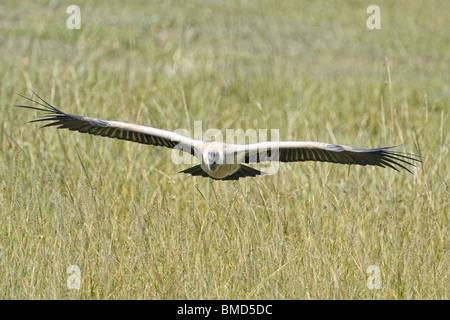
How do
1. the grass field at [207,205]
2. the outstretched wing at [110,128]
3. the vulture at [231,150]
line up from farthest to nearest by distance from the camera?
the outstretched wing at [110,128]
the vulture at [231,150]
the grass field at [207,205]

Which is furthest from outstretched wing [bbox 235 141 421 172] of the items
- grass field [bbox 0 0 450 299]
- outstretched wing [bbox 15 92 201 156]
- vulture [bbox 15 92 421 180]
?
outstretched wing [bbox 15 92 201 156]

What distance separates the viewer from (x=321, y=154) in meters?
3.89

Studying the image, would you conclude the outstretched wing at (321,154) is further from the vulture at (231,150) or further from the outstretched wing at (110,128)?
the outstretched wing at (110,128)

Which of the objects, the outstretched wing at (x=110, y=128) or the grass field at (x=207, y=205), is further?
the outstretched wing at (x=110, y=128)

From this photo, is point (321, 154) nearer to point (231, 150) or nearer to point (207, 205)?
point (231, 150)

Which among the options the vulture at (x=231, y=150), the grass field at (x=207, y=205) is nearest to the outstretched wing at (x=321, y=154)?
the vulture at (x=231, y=150)

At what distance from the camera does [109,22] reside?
12.7 m

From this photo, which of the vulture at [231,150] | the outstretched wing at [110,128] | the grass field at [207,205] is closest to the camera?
the grass field at [207,205]

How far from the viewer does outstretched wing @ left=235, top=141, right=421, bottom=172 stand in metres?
3.46

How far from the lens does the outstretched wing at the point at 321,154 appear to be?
346cm

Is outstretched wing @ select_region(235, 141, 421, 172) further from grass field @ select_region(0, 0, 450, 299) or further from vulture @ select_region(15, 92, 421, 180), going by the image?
grass field @ select_region(0, 0, 450, 299)
